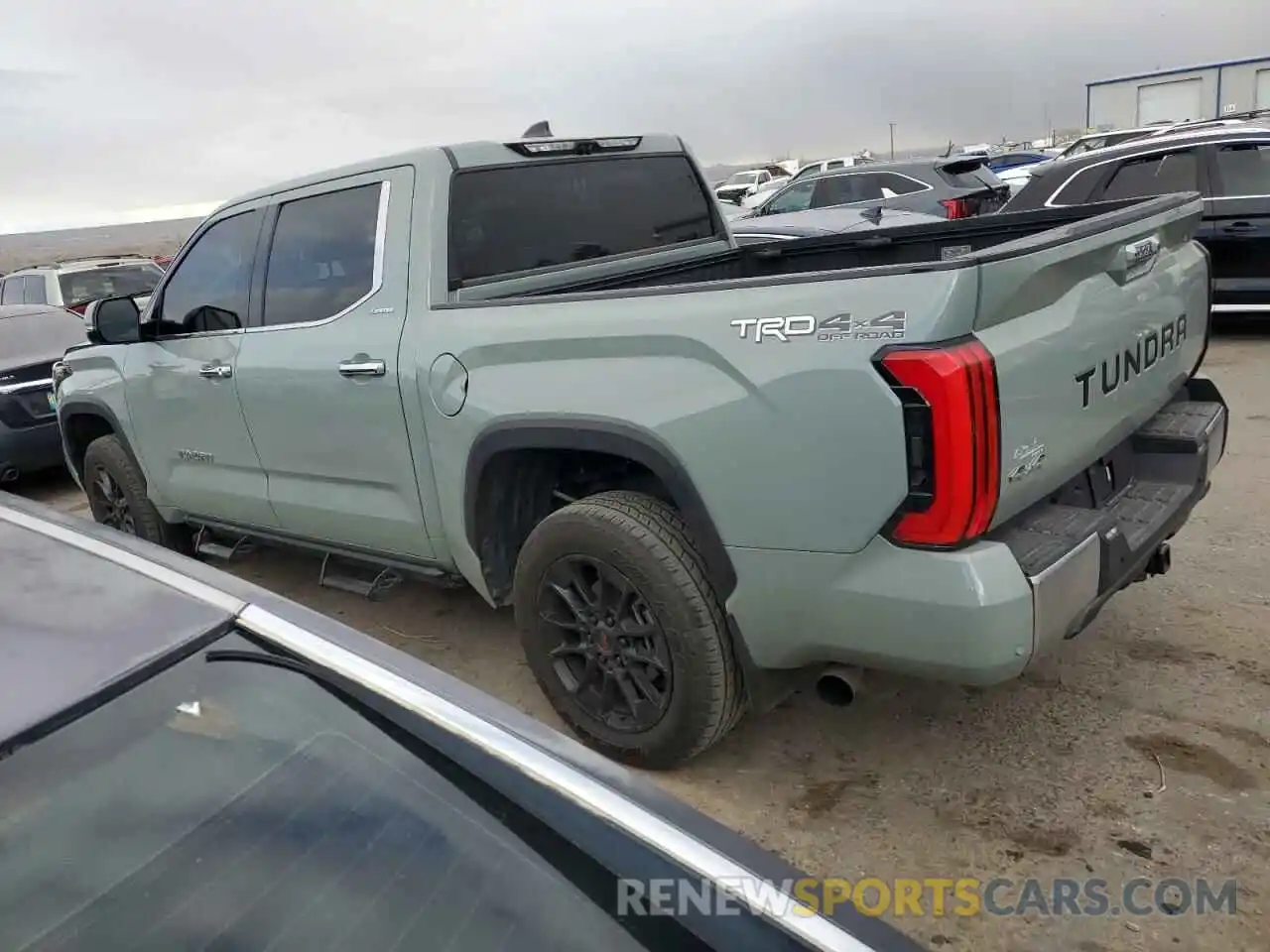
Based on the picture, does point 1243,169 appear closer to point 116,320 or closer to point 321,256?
point 321,256

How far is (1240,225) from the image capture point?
8188 mm

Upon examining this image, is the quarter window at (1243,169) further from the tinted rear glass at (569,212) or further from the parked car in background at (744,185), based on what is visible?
the parked car in background at (744,185)

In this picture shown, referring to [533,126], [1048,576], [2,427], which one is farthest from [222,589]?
[2,427]

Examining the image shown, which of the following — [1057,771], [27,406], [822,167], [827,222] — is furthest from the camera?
[822,167]

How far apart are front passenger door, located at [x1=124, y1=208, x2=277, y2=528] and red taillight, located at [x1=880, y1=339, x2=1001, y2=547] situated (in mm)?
2974

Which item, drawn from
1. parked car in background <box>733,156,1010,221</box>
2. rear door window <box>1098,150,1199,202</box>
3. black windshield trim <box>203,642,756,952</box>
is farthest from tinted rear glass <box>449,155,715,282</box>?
parked car in background <box>733,156,1010,221</box>

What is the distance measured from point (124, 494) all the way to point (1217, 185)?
8452 mm

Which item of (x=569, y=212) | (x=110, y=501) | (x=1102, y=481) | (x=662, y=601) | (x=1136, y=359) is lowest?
(x=110, y=501)

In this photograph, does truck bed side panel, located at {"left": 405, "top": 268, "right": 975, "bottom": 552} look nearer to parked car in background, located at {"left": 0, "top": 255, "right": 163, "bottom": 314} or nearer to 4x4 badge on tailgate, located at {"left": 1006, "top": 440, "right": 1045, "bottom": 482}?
4x4 badge on tailgate, located at {"left": 1006, "top": 440, "right": 1045, "bottom": 482}

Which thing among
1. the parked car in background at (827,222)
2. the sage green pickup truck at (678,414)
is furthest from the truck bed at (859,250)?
the parked car in background at (827,222)

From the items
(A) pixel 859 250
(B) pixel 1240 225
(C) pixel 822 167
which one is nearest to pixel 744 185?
(C) pixel 822 167

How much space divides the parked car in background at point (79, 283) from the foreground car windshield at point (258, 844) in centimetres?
1044

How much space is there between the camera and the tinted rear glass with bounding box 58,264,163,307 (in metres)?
11.1

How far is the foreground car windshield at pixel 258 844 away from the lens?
123 cm
